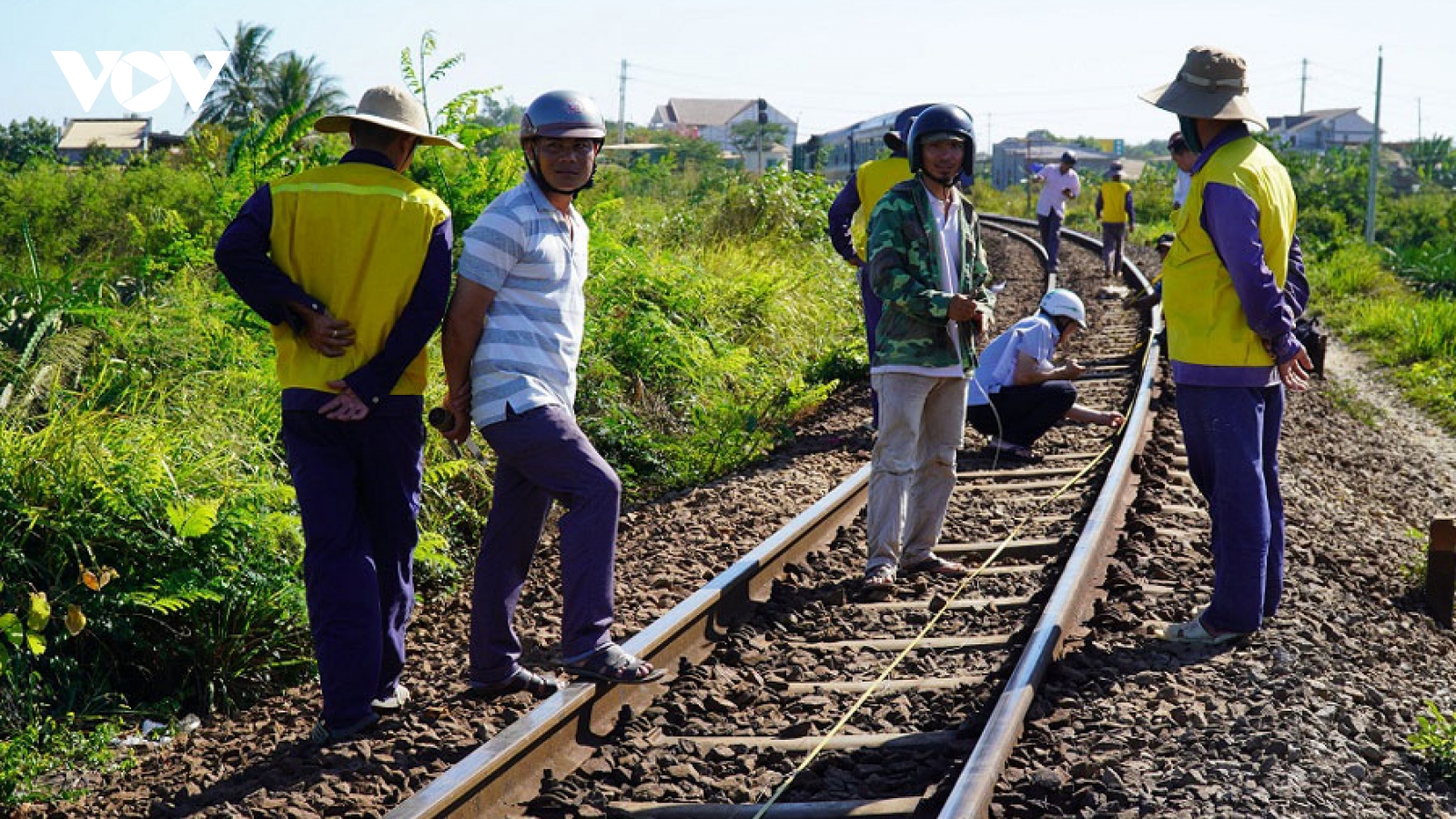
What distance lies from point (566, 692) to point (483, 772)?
2.08ft

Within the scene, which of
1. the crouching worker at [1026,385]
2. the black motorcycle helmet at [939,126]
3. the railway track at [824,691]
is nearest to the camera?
the railway track at [824,691]

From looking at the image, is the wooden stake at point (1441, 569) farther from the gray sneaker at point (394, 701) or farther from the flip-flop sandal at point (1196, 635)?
the gray sneaker at point (394, 701)

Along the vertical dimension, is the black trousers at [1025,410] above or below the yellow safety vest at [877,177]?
below

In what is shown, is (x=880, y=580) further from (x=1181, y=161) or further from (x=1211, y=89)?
(x=1181, y=161)

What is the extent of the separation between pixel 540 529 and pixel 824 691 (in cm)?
114

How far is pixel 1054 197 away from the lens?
61.3ft

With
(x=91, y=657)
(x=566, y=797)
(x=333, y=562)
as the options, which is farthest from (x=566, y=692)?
(x=91, y=657)

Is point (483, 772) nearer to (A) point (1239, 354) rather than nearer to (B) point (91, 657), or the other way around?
(B) point (91, 657)

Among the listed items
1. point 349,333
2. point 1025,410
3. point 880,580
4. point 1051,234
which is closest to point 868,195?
point 1025,410

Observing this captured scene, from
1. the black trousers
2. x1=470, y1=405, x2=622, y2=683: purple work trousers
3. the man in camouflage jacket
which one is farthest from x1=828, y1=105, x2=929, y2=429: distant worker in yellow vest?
x1=470, y1=405, x2=622, y2=683: purple work trousers

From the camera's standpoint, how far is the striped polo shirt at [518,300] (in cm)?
448

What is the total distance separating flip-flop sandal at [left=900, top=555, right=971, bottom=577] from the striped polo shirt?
233cm

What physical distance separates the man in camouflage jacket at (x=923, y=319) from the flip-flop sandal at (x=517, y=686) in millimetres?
1715

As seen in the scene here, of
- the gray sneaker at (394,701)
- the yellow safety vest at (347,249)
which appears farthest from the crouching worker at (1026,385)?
the yellow safety vest at (347,249)
